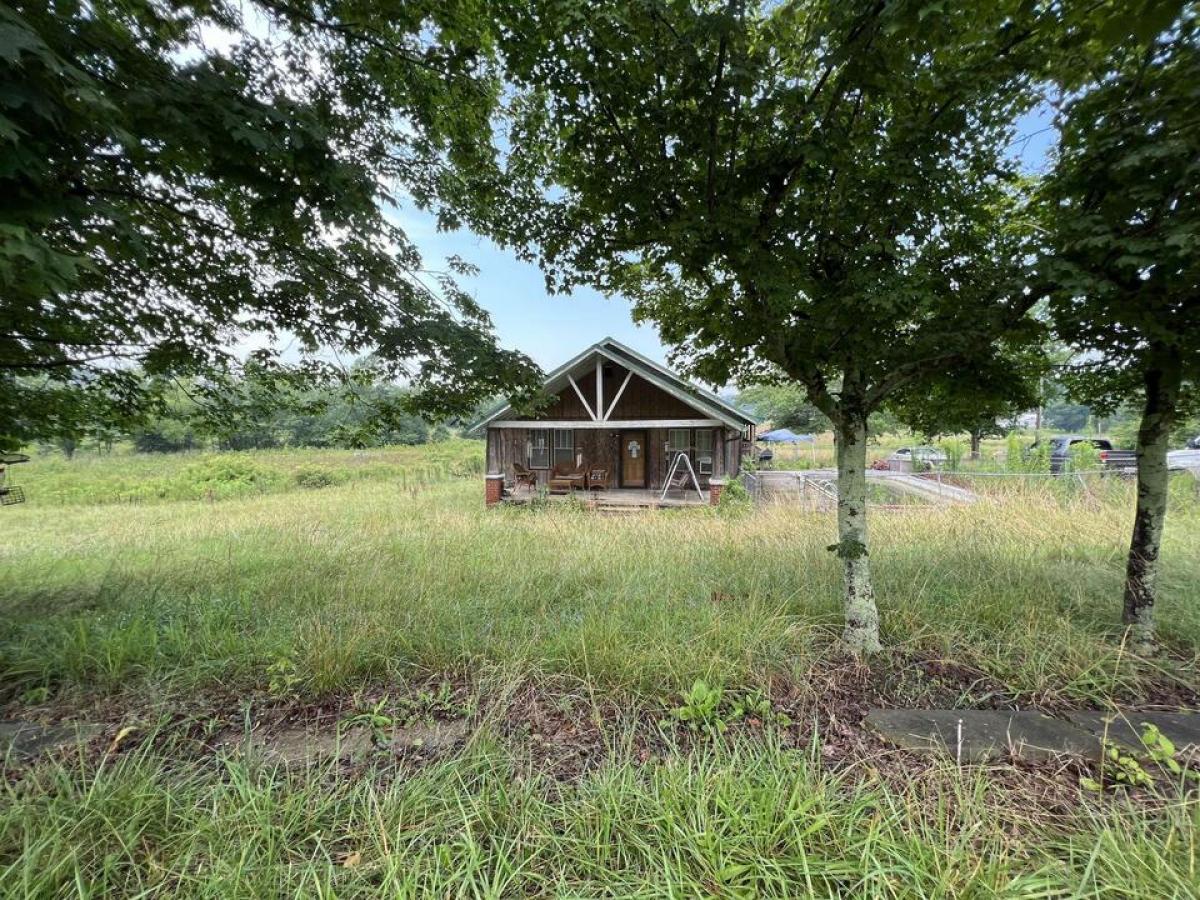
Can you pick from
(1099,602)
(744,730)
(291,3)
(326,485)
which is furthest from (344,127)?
(326,485)

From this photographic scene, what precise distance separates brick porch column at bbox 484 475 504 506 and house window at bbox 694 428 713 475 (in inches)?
245

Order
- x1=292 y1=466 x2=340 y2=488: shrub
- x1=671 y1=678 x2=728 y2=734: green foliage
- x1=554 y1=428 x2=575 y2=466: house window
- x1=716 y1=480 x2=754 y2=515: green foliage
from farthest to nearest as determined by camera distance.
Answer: x1=292 y1=466 x2=340 y2=488: shrub, x1=554 y1=428 x2=575 y2=466: house window, x1=716 y1=480 x2=754 y2=515: green foliage, x1=671 y1=678 x2=728 y2=734: green foliage

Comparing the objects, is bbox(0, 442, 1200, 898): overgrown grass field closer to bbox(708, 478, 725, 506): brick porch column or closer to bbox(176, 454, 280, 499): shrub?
bbox(708, 478, 725, 506): brick porch column

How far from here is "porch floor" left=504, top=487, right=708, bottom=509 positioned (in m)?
12.3

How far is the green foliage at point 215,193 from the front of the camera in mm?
1896

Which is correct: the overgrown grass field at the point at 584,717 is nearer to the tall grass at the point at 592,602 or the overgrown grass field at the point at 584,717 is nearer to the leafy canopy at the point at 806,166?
the tall grass at the point at 592,602

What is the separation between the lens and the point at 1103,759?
2.14 meters

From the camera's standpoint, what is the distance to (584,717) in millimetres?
2617

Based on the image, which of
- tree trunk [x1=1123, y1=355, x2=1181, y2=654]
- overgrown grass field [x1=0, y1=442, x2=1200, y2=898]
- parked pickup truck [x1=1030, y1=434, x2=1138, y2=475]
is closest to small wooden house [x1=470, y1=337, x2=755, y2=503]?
overgrown grass field [x1=0, y1=442, x2=1200, y2=898]

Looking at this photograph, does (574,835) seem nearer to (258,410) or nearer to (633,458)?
(258,410)

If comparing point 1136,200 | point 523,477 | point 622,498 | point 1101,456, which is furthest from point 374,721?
point 1101,456

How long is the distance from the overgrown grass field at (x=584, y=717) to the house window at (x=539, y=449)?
9953mm

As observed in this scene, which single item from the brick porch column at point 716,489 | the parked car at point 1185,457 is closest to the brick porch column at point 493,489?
the brick porch column at point 716,489

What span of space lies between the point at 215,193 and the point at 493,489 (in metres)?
10.9
